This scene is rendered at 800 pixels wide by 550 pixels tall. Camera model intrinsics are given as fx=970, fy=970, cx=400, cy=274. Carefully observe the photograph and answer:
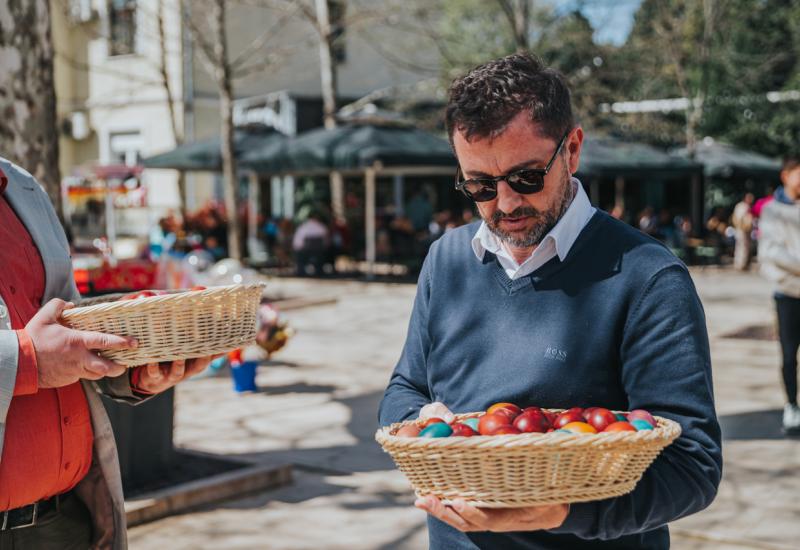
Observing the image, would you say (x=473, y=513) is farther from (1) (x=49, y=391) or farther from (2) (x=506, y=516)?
(1) (x=49, y=391)

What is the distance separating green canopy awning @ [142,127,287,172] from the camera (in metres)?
19.2

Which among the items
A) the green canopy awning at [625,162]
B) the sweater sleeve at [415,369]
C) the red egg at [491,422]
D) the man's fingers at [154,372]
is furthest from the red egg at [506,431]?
the green canopy awning at [625,162]

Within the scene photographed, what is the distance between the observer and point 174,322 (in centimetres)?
246

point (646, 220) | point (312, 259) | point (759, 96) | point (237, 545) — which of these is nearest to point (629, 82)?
point (759, 96)

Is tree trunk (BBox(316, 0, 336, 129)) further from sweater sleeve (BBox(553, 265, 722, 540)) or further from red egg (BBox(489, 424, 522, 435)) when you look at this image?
red egg (BBox(489, 424, 522, 435))

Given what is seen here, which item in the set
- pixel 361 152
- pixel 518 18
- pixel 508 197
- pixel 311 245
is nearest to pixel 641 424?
pixel 508 197

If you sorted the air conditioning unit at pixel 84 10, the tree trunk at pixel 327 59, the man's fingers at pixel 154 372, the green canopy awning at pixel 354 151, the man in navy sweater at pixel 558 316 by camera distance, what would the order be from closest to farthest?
the man in navy sweater at pixel 558 316 → the man's fingers at pixel 154 372 → the green canopy awning at pixel 354 151 → the tree trunk at pixel 327 59 → the air conditioning unit at pixel 84 10

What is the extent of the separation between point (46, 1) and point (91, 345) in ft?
12.4

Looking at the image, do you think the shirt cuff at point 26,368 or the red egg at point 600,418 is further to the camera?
the shirt cuff at point 26,368

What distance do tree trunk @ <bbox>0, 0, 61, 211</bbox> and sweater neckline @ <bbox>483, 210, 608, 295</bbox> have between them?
3.86 meters

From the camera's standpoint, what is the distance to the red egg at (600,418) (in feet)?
6.25

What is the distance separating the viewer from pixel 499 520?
1854 mm

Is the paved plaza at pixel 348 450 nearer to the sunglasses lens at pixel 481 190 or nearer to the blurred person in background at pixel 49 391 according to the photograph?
the blurred person in background at pixel 49 391

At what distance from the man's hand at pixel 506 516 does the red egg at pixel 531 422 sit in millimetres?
159
